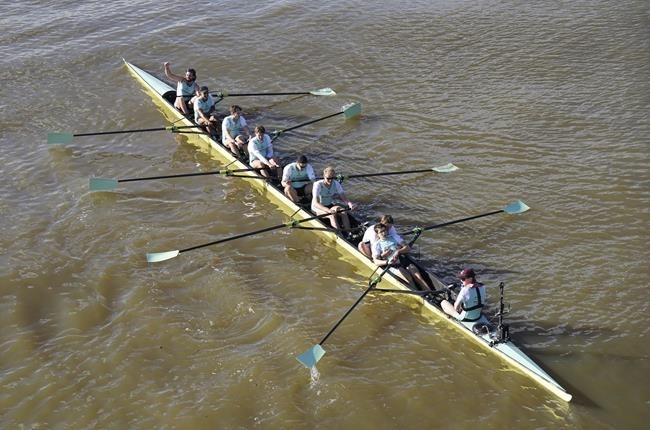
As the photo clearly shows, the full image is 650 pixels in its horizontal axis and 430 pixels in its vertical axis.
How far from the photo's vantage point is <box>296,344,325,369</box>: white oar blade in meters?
11.1

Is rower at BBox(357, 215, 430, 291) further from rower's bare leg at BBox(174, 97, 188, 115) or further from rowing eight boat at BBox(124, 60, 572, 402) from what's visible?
rower's bare leg at BBox(174, 97, 188, 115)

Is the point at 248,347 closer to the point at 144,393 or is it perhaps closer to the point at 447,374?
the point at 144,393

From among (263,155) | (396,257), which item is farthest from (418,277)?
(263,155)

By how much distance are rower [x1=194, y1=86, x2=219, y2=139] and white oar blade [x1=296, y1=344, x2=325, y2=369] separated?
8203mm

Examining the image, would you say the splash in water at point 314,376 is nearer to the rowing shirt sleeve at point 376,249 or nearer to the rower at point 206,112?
the rowing shirt sleeve at point 376,249

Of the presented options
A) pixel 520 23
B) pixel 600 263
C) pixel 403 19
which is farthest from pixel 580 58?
pixel 600 263

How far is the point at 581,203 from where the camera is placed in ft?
49.0

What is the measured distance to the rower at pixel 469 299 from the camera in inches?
441

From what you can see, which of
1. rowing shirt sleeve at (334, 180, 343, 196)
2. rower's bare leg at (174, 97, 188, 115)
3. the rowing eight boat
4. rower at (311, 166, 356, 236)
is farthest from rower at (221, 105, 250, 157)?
rowing shirt sleeve at (334, 180, 343, 196)

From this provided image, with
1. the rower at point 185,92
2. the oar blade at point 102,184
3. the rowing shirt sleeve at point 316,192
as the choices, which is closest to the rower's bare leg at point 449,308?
the rowing shirt sleeve at point 316,192

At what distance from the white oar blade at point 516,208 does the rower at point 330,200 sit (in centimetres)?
301

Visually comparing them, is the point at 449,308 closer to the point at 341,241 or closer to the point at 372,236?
the point at 372,236

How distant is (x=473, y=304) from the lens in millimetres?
11398

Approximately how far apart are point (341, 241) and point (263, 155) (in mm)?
3382
